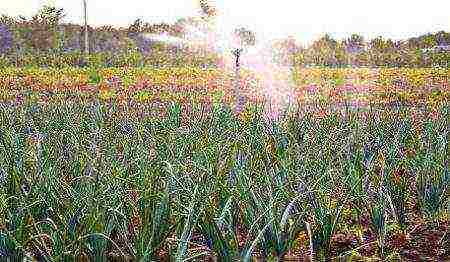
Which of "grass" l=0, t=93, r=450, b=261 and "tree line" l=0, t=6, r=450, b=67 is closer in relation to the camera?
"grass" l=0, t=93, r=450, b=261

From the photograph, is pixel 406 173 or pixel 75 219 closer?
pixel 75 219

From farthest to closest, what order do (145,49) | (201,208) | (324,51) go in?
(145,49) → (324,51) → (201,208)

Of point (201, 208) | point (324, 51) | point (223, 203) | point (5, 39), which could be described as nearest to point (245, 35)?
point (324, 51)

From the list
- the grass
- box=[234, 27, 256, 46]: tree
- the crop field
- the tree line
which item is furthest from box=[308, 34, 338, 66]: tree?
the grass

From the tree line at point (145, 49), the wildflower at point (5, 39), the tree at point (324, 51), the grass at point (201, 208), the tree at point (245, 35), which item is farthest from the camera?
the wildflower at point (5, 39)

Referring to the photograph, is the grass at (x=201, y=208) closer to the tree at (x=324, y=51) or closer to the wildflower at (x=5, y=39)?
the tree at (x=324, y=51)

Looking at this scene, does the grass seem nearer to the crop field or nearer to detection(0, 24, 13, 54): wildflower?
the crop field

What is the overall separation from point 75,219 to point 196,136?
92.5 inches

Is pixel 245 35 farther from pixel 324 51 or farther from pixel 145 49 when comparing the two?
pixel 145 49

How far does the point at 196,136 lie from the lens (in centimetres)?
505

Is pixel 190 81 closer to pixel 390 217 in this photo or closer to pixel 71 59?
pixel 71 59

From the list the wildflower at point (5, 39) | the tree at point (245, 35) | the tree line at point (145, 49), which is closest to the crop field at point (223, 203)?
the tree at point (245, 35)

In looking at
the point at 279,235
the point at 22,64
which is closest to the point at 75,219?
the point at 279,235

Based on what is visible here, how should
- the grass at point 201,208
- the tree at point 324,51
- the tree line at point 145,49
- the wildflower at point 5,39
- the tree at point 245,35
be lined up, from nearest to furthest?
the grass at point 201,208
the tree at point 245,35
the tree line at point 145,49
the tree at point 324,51
the wildflower at point 5,39
